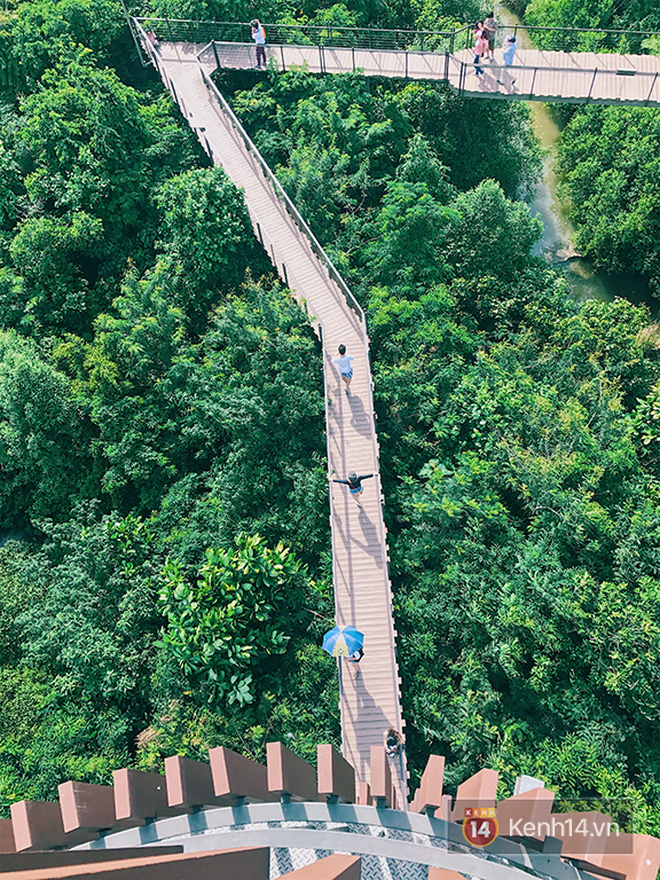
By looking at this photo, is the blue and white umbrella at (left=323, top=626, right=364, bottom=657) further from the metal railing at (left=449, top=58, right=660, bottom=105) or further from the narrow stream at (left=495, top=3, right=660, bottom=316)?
the metal railing at (left=449, top=58, right=660, bottom=105)

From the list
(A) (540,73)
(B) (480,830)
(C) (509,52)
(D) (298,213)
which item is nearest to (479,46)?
(C) (509,52)

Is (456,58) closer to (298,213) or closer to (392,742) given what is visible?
(298,213)

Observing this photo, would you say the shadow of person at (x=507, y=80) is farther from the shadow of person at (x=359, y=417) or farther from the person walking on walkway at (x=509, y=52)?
the shadow of person at (x=359, y=417)

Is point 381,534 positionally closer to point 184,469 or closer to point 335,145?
point 184,469

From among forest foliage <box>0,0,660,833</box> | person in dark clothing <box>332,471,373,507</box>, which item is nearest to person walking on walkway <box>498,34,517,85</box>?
forest foliage <box>0,0,660,833</box>

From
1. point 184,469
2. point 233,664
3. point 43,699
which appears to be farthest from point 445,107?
point 43,699
